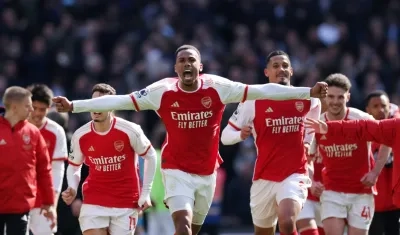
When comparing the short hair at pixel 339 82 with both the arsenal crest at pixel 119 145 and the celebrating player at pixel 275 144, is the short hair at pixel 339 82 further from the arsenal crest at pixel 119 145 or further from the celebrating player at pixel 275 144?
the arsenal crest at pixel 119 145

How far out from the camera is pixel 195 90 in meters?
12.1

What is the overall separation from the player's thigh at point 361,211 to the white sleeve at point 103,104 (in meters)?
3.45

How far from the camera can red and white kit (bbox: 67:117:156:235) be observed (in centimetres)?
1273

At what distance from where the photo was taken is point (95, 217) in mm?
12695

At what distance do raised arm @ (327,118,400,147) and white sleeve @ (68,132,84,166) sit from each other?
114 inches

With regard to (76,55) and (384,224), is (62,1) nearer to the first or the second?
(76,55)

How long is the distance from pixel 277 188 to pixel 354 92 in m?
11.0

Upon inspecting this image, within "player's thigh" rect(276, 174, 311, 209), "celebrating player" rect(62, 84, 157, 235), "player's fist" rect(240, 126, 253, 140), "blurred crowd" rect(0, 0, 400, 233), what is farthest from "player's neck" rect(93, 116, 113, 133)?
"blurred crowd" rect(0, 0, 400, 233)

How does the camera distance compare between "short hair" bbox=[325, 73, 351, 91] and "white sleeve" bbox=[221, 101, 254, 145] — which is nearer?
"white sleeve" bbox=[221, 101, 254, 145]

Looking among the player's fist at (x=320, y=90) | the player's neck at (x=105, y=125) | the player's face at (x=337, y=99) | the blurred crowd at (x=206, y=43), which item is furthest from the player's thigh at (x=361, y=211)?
the blurred crowd at (x=206, y=43)

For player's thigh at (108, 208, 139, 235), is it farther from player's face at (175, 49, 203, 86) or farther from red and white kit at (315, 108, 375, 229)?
red and white kit at (315, 108, 375, 229)

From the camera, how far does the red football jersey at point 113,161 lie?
1276cm

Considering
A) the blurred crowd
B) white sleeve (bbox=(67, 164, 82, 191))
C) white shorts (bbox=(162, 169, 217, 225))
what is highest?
the blurred crowd

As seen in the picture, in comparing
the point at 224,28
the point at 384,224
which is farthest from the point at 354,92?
the point at 384,224
